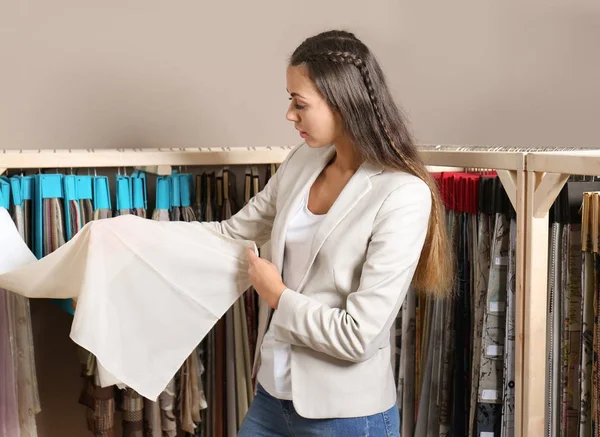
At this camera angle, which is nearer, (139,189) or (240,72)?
(139,189)

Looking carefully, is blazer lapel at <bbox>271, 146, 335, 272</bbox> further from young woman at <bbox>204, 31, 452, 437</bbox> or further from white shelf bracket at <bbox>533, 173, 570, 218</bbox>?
white shelf bracket at <bbox>533, 173, 570, 218</bbox>

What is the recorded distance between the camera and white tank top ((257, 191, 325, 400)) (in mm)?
1881

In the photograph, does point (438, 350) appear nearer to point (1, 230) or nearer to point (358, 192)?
point (358, 192)

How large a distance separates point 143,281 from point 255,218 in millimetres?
360

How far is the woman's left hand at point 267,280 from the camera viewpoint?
1826mm

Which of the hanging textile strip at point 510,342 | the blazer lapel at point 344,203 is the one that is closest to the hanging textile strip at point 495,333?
the hanging textile strip at point 510,342

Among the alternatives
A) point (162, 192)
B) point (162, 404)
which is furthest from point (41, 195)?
point (162, 404)

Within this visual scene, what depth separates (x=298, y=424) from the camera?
6.09ft

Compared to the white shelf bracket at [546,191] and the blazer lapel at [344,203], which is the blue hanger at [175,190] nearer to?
the blazer lapel at [344,203]

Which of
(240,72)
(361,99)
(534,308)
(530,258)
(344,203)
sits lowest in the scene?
(534,308)

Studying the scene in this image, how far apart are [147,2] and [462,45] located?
1463 millimetres

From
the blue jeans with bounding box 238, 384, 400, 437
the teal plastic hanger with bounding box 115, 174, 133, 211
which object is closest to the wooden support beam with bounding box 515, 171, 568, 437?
the blue jeans with bounding box 238, 384, 400, 437

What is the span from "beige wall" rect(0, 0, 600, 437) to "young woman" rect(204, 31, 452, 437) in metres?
1.08

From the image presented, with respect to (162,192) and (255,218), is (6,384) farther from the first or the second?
(255,218)
